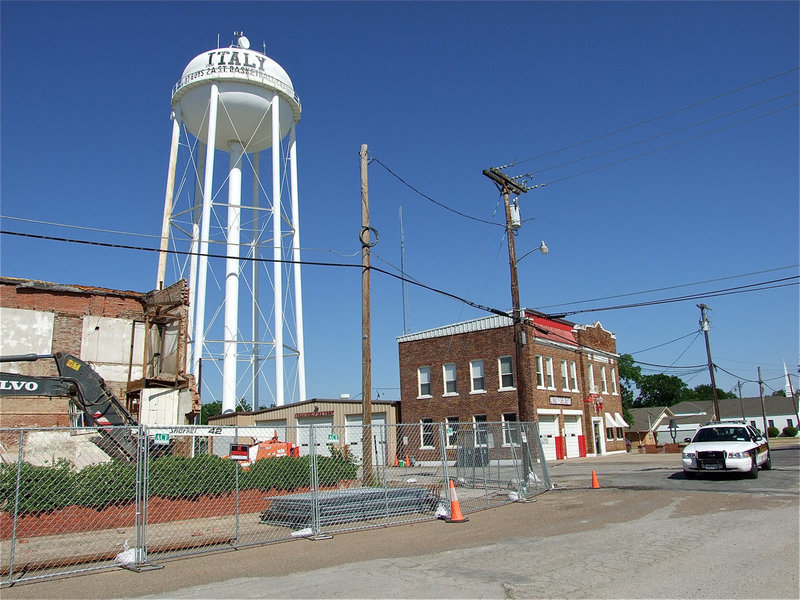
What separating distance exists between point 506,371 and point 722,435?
13841 mm

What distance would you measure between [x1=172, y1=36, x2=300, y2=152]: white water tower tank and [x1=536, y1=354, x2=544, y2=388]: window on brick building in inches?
687

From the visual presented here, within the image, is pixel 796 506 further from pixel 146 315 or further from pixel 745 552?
pixel 146 315

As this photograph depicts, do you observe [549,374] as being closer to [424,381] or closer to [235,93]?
[424,381]

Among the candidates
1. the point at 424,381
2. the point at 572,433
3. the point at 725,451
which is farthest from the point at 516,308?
the point at 572,433

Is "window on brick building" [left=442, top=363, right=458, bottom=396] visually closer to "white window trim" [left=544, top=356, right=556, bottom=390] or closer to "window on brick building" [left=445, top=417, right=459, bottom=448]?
"window on brick building" [left=445, top=417, right=459, bottom=448]

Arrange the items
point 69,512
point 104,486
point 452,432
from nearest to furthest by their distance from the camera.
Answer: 1. point 69,512
2. point 104,486
3. point 452,432

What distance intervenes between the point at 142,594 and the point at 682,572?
6418 mm

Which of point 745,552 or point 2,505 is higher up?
point 2,505

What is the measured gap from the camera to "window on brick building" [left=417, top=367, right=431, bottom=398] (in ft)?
119

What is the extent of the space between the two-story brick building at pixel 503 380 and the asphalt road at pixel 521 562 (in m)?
18.6

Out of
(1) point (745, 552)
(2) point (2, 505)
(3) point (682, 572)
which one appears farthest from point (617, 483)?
(2) point (2, 505)

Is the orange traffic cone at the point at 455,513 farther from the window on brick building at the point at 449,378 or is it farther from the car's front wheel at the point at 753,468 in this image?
the window on brick building at the point at 449,378

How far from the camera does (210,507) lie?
45.7ft

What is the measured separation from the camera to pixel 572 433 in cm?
3622
